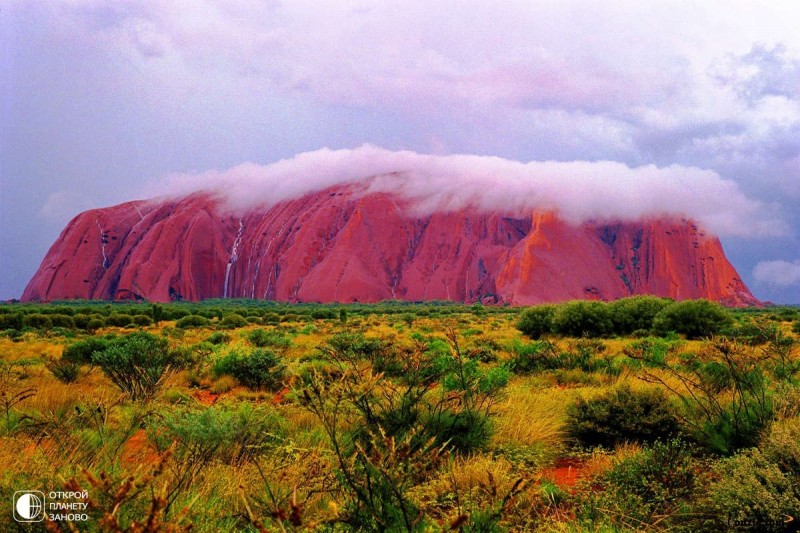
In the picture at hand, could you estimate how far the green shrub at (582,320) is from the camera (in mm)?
21156

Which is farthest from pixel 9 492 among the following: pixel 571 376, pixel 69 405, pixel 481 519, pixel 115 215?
pixel 115 215

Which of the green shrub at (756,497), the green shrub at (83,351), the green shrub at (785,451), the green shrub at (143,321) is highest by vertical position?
the green shrub at (785,451)

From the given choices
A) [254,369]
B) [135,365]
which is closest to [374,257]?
[254,369]

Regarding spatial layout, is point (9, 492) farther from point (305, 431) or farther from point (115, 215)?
point (115, 215)

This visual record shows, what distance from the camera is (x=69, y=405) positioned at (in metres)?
6.68

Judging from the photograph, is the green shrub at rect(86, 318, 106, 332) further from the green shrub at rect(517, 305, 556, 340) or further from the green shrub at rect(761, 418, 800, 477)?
the green shrub at rect(761, 418, 800, 477)

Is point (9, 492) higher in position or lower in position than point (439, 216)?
lower

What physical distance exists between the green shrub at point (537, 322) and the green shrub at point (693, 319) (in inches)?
185

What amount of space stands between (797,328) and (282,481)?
26252 mm

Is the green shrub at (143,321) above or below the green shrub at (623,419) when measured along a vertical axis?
below

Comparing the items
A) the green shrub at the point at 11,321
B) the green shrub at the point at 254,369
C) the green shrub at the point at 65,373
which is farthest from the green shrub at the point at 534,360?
the green shrub at the point at 11,321

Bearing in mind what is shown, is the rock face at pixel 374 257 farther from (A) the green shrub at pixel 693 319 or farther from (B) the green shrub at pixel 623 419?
(B) the green shrub at pixel 623 419

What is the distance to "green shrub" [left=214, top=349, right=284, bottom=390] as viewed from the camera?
31.3 feet

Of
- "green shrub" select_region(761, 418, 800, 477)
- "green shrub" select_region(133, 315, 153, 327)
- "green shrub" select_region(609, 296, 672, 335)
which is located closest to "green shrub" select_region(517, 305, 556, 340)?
"green shrub" select_region(609, 296, 672, 335)
